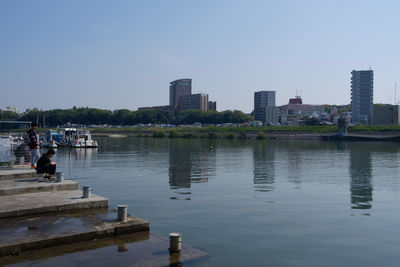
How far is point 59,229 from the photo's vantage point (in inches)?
436

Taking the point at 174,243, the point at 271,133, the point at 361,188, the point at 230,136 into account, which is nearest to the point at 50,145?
the point at 361,188

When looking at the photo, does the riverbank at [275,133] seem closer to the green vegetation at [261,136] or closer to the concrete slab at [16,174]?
the green vegetation at [261,136]

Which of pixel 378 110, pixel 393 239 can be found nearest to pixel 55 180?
pixel 393 239

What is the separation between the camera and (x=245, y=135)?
405 ft

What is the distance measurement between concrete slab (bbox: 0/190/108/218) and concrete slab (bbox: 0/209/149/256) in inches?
16.5

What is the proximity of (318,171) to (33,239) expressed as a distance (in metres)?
29.4

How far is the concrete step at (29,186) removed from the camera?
593 inches

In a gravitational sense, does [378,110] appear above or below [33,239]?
above

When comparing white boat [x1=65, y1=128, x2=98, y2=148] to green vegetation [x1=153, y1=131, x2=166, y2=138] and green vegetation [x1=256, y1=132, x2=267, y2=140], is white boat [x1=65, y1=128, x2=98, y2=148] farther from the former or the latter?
green vegetation [x1=256, y1=132, x2=267, y2=140]

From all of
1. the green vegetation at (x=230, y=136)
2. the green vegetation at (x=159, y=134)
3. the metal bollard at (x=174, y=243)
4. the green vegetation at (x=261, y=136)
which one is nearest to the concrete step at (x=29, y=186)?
the metal bollard at (x=174, y=243)

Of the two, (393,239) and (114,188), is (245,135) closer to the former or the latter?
(114,188)

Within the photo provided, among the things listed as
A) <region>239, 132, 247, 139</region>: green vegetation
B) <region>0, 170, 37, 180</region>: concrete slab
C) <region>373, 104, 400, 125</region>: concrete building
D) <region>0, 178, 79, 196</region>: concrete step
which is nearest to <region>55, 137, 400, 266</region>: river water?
<region>0, 178, 79, 196</region>: concrete step

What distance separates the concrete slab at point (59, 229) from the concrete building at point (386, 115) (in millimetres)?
196235

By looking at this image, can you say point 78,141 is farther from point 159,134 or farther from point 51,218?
point 51,218
